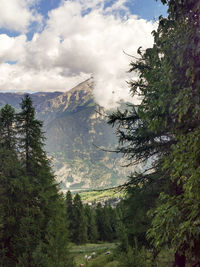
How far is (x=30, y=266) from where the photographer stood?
1283 cm

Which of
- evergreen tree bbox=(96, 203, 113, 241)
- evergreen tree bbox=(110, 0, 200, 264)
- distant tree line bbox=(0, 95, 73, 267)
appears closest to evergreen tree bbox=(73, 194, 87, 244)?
evergreen tree bbox=(96, 203, 113, 241)

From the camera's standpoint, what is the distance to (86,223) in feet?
182

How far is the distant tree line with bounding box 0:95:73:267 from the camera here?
16703mm

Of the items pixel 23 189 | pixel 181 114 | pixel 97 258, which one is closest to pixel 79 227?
pixel 97 258

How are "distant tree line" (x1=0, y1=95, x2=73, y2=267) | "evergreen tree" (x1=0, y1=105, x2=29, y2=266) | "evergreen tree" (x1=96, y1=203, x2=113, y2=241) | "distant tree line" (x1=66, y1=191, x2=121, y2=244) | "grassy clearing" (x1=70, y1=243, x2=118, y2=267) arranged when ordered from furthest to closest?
"evergreen tree" (x1=96, y1=203, x2=113, y2=241) → "distant tree line" (x1=66, y1=191, x2=121, y2=244) → "grassy clearing" (x1=70, y1=243, x2=118, y2=267) → "evergreen tree" (x1=0, y1=105, x2=29, y2=266) → "distant tree line" (x1=0, y1=95, x2=73, y2=267)

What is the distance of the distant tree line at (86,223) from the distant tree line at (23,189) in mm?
33463

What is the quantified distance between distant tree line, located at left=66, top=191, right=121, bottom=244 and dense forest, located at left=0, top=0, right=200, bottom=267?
34748mm

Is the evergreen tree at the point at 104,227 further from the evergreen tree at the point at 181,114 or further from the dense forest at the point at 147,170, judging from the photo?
the evergreen tree at the point at 181,114

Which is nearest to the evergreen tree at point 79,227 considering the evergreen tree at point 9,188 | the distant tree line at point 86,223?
the distant tree line at point 86,223

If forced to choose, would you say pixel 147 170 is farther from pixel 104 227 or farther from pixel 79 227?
A: pixel 104 227

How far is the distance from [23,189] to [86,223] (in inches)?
1629

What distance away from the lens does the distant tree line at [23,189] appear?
16.7 metres

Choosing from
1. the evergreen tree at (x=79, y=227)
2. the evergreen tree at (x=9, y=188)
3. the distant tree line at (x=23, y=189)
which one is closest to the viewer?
the distant tree line at (x=23, y=189)

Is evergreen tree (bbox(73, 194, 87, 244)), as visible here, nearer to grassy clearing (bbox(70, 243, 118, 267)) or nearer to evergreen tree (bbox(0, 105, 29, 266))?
grassy clearing (bbox(70, 243, 118, 267))
